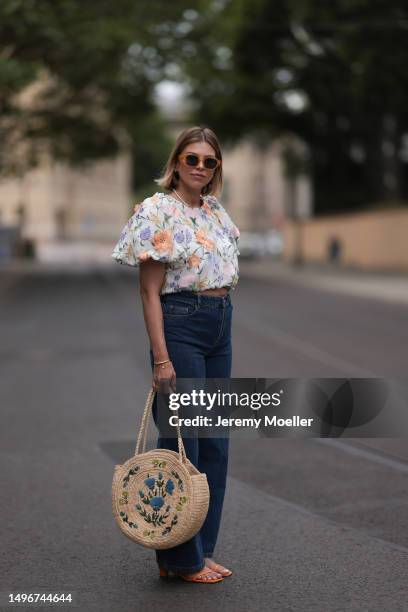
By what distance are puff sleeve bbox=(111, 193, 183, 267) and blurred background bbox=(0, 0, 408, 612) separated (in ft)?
4.21

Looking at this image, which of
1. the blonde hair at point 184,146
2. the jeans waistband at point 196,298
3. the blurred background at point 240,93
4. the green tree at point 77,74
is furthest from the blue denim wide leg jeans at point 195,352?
the blurred background at point 240,93

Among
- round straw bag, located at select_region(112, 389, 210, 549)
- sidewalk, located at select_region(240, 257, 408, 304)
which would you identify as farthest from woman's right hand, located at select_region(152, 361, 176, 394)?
sidewalk, located at select_region(240, 257, 408, 304)

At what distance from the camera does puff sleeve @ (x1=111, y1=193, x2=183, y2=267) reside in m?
4.02

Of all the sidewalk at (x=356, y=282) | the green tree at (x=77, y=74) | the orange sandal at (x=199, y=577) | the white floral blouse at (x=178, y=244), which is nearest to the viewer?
the white floral blouse at (x=178, y=244)

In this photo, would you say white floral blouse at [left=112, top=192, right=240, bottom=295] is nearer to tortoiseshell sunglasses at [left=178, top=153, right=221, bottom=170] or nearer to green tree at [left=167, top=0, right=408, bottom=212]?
tortoiseshell sunglasses at [left=178, top=153, right=221, bottom=170]

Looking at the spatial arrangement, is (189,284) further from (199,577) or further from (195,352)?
(199,577)

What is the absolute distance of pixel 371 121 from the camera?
1757 inches

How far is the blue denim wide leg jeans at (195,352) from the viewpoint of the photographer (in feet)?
13.5

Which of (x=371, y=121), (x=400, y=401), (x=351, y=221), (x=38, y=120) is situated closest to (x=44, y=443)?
(x=400, y=401)

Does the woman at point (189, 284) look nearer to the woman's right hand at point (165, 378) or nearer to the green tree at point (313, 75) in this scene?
the woman's right hand at point (165, 378)

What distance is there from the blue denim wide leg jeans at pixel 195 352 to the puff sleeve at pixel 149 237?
189mm

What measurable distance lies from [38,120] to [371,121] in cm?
1668

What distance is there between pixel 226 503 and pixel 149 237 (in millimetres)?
2060

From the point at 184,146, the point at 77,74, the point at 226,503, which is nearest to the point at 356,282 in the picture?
the point at 77,74
